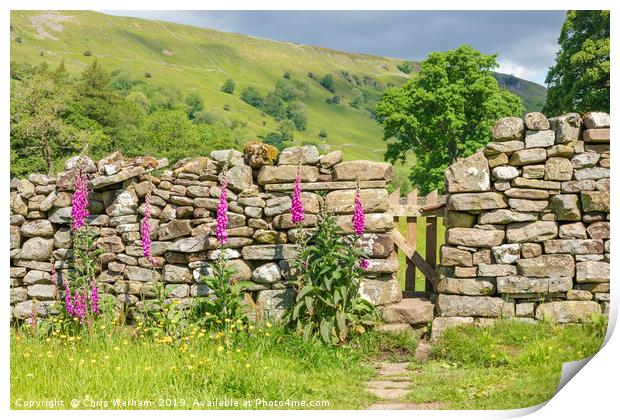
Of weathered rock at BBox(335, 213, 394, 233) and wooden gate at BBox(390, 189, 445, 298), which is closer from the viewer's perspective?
weathered rock at BBox(335, 213, 394, 233)

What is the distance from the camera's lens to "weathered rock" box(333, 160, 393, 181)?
264 inches

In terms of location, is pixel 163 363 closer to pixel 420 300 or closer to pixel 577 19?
pixel 420 300

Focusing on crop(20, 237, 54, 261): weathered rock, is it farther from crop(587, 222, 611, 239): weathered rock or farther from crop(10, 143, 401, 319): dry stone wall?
crop(587, 222, 611, 239): weathered rock

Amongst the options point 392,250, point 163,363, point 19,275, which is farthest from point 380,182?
point 19,275

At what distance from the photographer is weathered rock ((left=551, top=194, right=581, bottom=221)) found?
6.35 meters

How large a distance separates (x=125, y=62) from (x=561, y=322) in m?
19.1

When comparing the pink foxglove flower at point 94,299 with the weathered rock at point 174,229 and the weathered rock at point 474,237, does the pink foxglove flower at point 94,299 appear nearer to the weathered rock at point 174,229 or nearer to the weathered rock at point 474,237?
the weathered rock at point 174,229

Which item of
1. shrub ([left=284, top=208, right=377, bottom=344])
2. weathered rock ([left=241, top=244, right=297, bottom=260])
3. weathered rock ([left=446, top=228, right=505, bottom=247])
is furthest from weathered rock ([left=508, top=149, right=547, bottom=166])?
weathered rock ([left=241, top=244, right=297, bottom=260])

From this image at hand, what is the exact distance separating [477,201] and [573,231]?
3.43ft

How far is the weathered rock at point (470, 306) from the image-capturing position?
6.48 meters

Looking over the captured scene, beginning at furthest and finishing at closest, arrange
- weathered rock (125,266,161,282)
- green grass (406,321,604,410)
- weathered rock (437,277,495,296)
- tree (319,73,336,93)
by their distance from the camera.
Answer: tree (319,73,336,93) < weathered rock (125,266,161,282) < weathered rock (437,277,495,296) < green grass (406,321,604,410)

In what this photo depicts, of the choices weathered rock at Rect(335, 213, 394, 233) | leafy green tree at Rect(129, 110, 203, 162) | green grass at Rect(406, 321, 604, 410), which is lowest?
green grass at Rect(406, 321, 604, 410)

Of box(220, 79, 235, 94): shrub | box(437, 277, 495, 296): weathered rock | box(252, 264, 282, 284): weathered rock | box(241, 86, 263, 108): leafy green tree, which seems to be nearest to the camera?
box(437, 277, 495, 296): weathered rock

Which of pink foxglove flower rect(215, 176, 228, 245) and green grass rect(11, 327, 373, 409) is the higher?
pink foxglove flower rect(215, 176, 228, 245)
